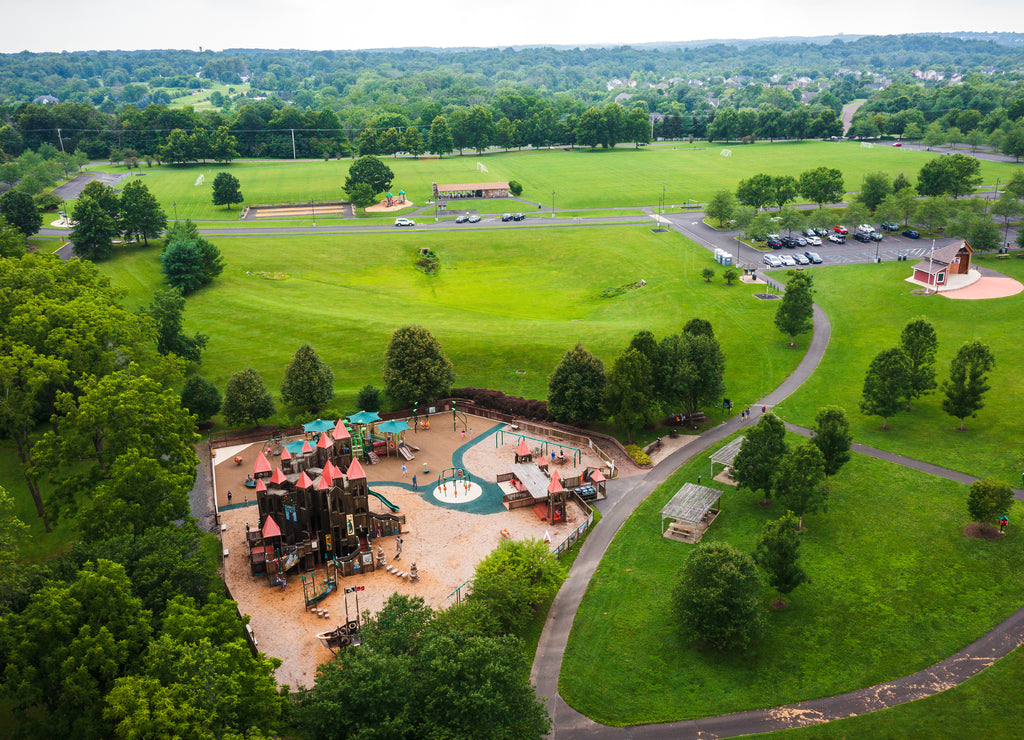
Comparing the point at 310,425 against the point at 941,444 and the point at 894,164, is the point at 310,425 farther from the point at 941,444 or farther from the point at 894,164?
the point at 894,164

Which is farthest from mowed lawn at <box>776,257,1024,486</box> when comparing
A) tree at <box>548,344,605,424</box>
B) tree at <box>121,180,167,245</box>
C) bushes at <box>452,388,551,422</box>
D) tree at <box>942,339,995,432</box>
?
tree at <box>121,180,167,245</box>

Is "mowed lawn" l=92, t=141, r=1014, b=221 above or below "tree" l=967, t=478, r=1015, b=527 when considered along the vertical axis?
above

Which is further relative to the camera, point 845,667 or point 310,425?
point 310,425

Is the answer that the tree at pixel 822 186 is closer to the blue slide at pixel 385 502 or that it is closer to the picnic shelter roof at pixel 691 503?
the picnic shelter roof at pixel 691 503

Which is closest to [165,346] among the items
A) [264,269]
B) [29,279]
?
[29,279]

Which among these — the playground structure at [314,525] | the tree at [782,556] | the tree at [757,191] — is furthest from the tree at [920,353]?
the tree at [757,191]

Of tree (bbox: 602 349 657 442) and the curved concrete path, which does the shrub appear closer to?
tree (bbox: 602 349 657 442)

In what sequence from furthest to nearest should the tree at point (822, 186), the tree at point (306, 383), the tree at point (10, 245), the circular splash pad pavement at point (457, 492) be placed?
1. the tree at point (822, 186)
2. the tree at point (10, 245)
3. the tree at point (306, 383)
4. the circular splash pad pavement at point (457, 492)
